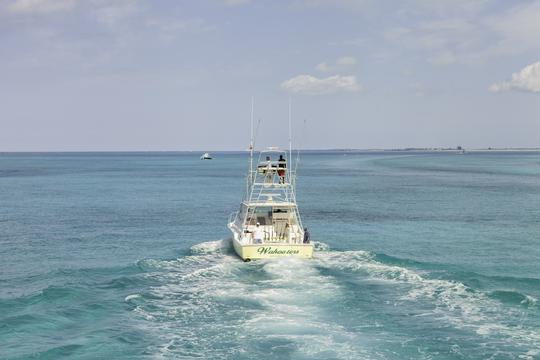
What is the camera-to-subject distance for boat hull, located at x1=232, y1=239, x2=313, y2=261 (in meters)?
38.2

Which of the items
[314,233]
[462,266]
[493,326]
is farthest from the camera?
[314,233]

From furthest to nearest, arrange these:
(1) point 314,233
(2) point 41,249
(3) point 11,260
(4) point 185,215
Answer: (4) point 185,215 < (1) point 314,233 < (2) point 41,249 < (3) point 11,260

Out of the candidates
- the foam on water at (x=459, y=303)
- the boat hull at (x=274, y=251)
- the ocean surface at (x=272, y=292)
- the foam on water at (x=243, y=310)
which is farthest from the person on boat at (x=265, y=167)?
the foam on water at (x=459, y=303)

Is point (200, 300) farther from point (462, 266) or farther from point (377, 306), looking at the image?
point (462, 266)

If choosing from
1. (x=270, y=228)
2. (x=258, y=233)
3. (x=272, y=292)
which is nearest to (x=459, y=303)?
(x=272, y=292)

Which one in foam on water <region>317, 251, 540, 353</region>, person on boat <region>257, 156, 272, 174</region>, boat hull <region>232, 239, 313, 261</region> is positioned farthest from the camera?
person on boat <region>257, 156, 272, 174</region>

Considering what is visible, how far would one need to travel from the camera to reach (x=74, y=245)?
159 ft

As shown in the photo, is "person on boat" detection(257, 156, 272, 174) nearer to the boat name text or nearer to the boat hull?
the boat hull

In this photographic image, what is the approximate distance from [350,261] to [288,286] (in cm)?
808

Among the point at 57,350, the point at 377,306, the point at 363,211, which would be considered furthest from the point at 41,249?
the point at 363,211

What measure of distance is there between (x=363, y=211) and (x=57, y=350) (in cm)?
5359

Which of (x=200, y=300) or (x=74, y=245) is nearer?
(x=200, y=300)

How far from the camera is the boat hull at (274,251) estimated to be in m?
38.2

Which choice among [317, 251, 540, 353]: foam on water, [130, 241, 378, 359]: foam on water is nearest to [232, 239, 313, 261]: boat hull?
[130, 241, 378, 359]: foam on water
